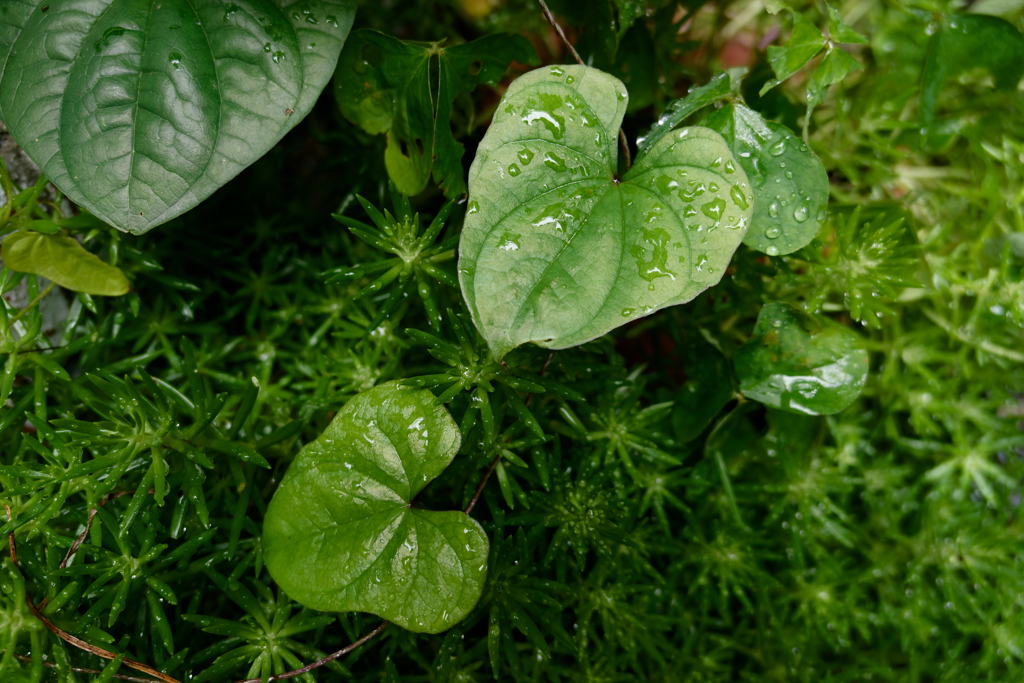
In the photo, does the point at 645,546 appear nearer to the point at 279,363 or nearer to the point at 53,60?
the point at 279,363

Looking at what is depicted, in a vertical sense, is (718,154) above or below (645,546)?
above

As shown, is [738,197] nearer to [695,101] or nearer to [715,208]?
[715,208]

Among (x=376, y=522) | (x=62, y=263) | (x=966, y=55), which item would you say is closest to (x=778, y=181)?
(x=966, y=55)

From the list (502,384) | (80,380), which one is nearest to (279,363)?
(80,380)

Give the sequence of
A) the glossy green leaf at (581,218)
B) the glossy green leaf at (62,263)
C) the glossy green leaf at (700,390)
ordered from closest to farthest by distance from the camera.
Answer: the glossy green leaf at (581,218) < the glossy green leaf at (62,263) < the glossy green leaf at (700,390)

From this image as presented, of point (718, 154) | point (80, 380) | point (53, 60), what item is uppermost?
point (53, 60)

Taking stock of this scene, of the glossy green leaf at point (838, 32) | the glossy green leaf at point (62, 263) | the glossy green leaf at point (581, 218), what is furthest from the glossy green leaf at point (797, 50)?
the glossy green leaf at point (62, 263)

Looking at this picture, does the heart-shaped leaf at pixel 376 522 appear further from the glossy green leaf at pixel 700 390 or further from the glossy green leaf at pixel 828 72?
the glossy green leaf at pixel 828 72
